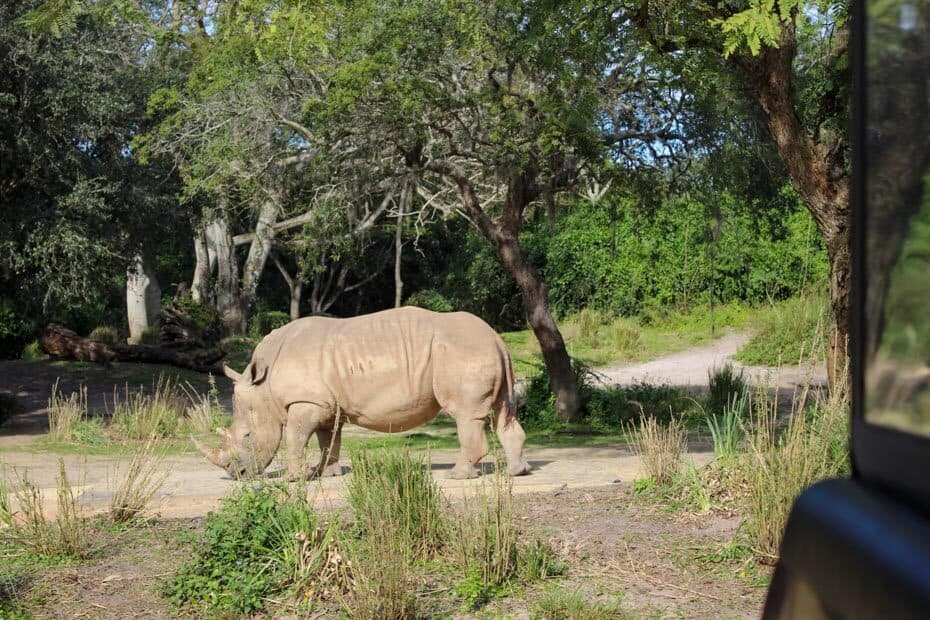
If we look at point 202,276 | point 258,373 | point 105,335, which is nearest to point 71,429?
point 258,373

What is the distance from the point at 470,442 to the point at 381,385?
94cm

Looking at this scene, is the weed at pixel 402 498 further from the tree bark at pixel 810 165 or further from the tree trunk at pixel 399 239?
the tree trunk at pixel 399 239

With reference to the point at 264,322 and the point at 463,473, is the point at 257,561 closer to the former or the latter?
the point at 463,473

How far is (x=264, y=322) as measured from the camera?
32219 mm

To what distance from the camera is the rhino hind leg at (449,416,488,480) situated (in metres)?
9.38

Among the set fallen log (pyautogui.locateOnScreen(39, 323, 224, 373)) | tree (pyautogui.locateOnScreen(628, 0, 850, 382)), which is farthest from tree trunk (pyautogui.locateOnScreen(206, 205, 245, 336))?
tree (pyautogui.locateOnScreen(628, 0, 850, 382))

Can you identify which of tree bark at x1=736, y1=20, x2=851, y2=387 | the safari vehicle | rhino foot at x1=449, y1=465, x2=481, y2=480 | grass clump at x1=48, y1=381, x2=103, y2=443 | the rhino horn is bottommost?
grass clump at x1=48, y1=381, x2=103, y2=443

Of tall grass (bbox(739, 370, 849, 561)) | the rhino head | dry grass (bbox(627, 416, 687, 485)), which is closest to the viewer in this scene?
tall grass (bbox(739, 370, 849, 561))

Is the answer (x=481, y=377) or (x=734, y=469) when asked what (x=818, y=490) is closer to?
(x=734, y=469)

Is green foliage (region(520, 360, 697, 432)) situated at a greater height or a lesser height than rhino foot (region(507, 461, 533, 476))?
lesser

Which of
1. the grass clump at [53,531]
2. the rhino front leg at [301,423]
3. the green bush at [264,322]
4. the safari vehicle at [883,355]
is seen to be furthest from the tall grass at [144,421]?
the green bush at [264,322]

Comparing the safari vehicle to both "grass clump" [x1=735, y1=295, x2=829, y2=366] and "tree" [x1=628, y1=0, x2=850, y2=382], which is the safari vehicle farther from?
"grass clump" [x1=735, y1=295, x2=829, y2=366]

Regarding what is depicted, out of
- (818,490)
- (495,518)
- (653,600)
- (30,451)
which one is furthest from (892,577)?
(30,451)

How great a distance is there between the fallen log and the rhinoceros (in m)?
14.0
